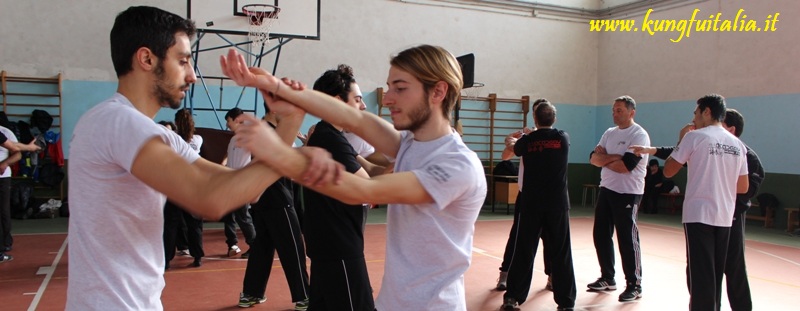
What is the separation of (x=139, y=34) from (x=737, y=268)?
15.2ft

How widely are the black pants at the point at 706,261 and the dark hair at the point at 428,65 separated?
3277mm

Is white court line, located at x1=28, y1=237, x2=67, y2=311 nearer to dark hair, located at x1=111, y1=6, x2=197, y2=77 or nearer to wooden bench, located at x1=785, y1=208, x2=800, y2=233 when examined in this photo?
dark hair, located at x1=111, y1=6, x2=197, y2=77

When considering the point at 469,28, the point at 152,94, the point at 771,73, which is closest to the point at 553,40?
the point at 469,28

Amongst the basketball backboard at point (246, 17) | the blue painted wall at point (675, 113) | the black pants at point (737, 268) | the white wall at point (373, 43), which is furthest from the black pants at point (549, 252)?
the white wall at point (373, 43)

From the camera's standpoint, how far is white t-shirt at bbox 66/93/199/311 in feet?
5.45

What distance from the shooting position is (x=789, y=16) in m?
11.4

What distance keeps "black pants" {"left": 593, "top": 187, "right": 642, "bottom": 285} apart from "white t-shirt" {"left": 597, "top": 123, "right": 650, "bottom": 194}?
2.7 inches

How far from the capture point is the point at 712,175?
4453mm

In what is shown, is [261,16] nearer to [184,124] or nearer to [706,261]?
[184,124]

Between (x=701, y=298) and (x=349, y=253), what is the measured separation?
2.74 metres

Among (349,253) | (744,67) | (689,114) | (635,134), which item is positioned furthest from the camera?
(689,114)

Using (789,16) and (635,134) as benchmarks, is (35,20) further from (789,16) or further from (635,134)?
(789,16)

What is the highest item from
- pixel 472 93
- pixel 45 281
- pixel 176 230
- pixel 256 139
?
pixel 472 93

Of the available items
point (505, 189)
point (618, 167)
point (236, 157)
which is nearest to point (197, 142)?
point (236, 157)
